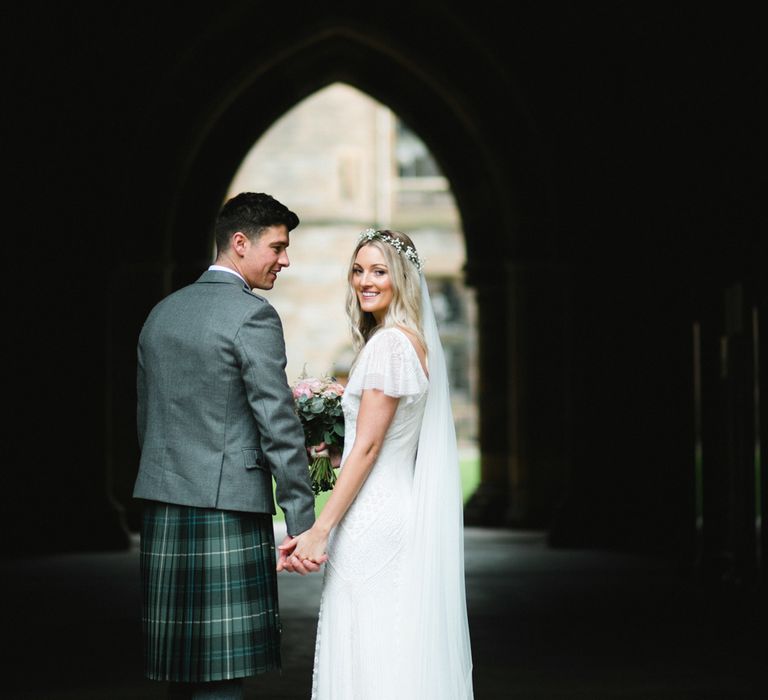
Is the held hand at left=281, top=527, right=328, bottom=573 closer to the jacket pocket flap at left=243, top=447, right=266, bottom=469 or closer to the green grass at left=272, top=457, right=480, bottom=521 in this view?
the jacket pocket flap at left=243, top=447, right=266, bottom=469

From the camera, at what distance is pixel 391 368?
3592 mm

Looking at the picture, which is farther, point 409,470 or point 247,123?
point 247,123

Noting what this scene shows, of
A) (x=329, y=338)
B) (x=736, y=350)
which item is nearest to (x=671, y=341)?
(x=736, y=350)

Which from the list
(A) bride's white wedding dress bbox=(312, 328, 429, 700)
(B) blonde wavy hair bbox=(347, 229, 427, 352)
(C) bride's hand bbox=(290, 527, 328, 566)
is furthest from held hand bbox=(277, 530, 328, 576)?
(B) blonde wavy hair bbox=(347, 229, 427, 352)

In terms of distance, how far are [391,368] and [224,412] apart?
0.42m

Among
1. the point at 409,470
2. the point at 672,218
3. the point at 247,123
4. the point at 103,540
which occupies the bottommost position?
the point at 103,540

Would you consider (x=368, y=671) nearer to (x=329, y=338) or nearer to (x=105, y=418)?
(x=105, y=418)

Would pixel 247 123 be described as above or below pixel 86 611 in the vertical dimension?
above

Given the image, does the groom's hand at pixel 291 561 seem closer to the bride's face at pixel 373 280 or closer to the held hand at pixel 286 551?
the held hand at pixel 286 551

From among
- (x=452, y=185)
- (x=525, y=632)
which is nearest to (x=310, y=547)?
(x=525, y=632)

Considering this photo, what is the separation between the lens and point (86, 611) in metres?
7.74

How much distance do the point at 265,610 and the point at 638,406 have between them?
7.68 metres

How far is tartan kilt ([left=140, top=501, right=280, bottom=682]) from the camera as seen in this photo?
356cm

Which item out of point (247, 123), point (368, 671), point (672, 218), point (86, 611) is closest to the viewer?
point (368, 671)
